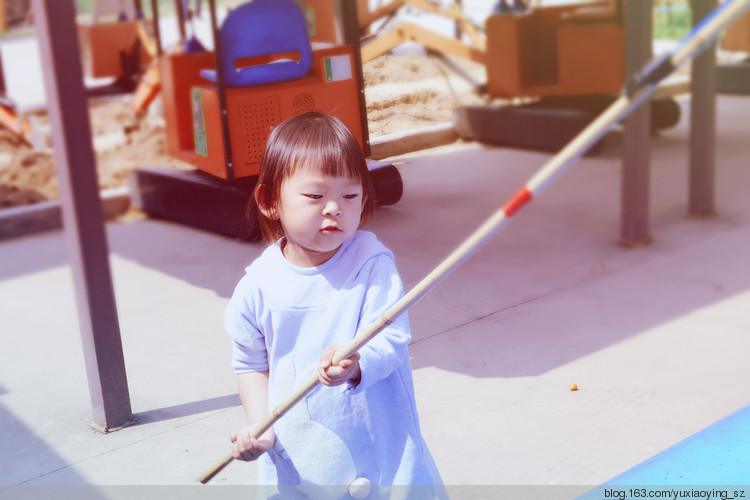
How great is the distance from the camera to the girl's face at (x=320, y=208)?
1.63 meters

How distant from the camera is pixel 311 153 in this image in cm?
164

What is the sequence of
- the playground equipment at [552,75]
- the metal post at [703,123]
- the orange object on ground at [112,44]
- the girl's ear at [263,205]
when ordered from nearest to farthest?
the girl's ear at [263,205]
the metal post at [703,123]
the playground equipment at [552,75]
the orange object on ground at [112,44]

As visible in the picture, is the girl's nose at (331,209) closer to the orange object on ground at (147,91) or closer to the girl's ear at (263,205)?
the girl's ear at (263,205)

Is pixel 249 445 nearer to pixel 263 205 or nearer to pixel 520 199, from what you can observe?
pixel 263 205

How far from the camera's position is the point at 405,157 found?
230 centimetres

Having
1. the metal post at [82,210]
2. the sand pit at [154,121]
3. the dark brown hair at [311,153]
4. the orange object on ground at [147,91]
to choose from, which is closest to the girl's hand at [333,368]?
the dark brown hair at [311,153]

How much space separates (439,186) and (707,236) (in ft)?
8.56

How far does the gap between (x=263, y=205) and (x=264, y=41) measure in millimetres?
899

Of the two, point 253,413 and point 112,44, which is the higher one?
point 112,44

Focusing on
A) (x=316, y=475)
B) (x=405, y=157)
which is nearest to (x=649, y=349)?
(x=405, y=157)

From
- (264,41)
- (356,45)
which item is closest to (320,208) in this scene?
(356,45)

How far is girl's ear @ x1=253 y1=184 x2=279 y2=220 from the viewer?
1749mm

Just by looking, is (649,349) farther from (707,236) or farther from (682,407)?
(707,236)

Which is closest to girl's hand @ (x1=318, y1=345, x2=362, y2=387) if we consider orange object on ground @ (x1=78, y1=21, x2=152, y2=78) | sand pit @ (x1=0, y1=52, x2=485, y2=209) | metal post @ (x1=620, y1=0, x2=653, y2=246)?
sand pit @ (x1=0, y1=52, x2=485, y2=209)
